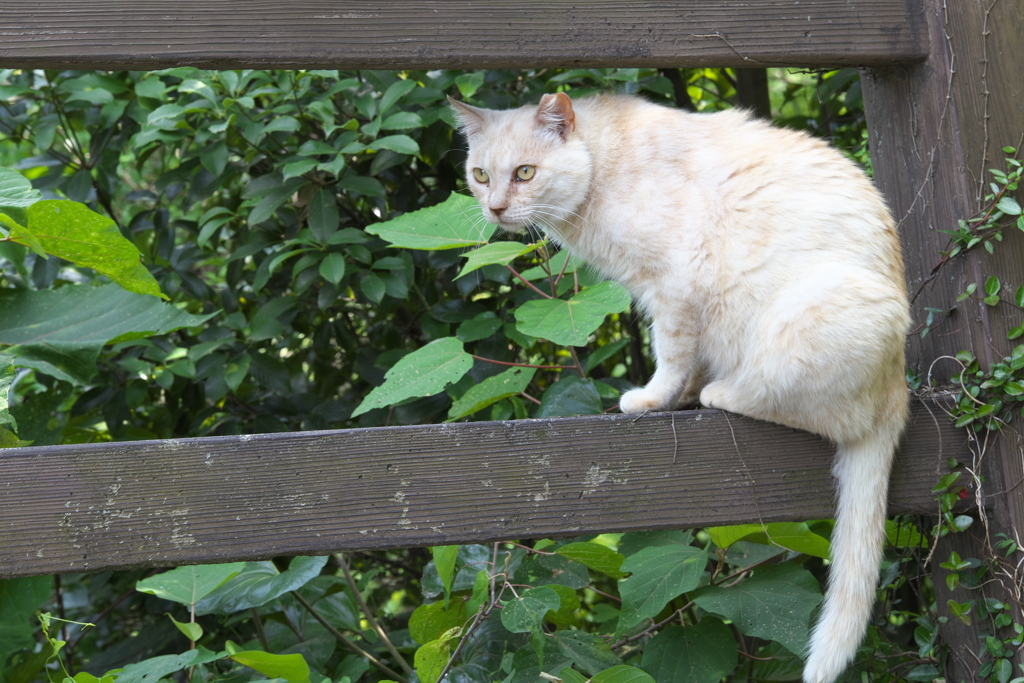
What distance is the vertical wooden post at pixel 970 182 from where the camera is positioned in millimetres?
1364

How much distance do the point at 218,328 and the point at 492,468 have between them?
1316mm

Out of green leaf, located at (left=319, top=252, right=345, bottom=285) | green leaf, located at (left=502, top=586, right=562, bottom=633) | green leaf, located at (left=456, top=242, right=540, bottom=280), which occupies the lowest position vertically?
green leaf, located at (left=502, top=586, right=562, bottom=633)

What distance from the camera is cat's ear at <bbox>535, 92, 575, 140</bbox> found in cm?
164

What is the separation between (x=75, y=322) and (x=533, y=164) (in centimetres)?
114

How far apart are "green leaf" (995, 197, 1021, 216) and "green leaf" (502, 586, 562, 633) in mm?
1063

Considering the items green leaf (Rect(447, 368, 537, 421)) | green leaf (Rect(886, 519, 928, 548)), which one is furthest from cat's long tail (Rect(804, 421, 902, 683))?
green leaf (Rect(447, 368, 537, 421))

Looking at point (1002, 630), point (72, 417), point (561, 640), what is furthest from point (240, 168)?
A: point (1002, 630)

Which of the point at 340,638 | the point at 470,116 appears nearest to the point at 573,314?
Answer: the point at 470,116

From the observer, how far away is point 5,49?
1192 millimetres

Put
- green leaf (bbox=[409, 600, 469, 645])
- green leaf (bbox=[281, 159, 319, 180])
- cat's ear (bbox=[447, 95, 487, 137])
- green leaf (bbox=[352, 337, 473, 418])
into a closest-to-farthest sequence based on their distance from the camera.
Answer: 1. green leaf (bbox=[352, 337, 473, 418])
2. green leaf (bbox=[409, 600, 469, 645])
3. cat's ear (bbox=[447, 95, 487, 137])
4. green leaf (bbox=[281, 159, 319, 180])

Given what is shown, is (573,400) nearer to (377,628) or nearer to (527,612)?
(527,612)

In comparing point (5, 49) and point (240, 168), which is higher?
point (5, 49)

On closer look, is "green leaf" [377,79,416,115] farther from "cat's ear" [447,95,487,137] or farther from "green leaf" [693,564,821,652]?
"green leaf" [693,564,821,652]

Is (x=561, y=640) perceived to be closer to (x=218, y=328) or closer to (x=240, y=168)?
(x=218, y=328)
